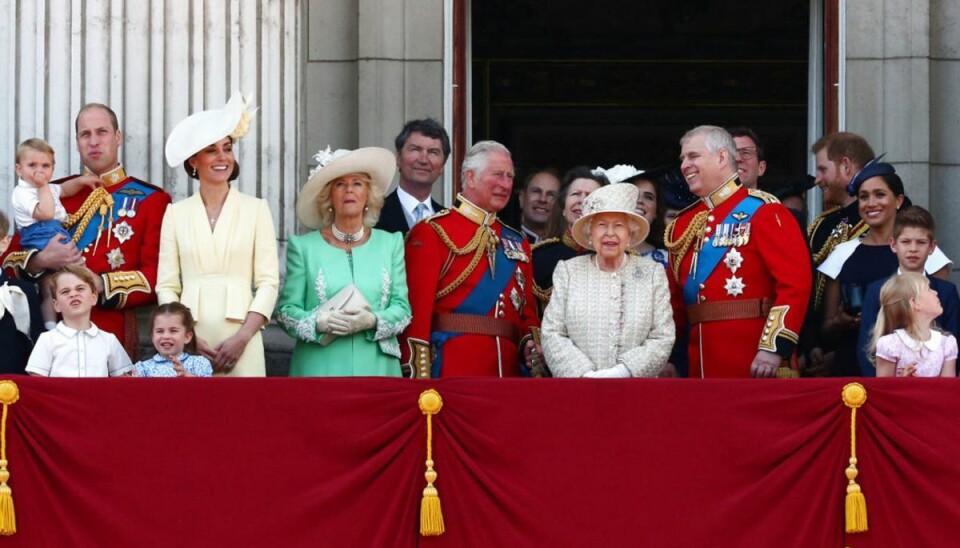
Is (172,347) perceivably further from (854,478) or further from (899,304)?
(899,304)

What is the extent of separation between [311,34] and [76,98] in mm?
1189

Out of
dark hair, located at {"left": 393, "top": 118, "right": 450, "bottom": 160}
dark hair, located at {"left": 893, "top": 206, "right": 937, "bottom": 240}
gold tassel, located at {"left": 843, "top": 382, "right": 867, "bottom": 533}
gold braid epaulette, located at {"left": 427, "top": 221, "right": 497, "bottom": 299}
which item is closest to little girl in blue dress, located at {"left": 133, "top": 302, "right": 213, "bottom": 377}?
gold braid epaulette, located at {"left": 427, "top": 221, "right": 497, "bottom": 299}

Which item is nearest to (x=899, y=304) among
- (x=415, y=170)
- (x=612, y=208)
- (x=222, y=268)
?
(x=612, y=208)

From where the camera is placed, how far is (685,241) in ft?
30.1

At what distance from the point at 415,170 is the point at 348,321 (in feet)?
4.41

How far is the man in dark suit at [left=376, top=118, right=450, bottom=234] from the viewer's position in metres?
9.87

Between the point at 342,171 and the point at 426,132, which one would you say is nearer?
the point at 342,171

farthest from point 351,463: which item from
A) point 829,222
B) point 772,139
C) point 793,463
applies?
point 772,139

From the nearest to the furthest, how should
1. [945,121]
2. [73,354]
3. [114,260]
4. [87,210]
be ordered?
[73,354]
[114,260]
[87,210]
[945,121]

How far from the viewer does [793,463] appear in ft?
26.0

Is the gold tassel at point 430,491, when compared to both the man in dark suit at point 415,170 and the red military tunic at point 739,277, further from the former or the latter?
the man in dark suit at point 415,170

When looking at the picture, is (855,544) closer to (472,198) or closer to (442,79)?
(472,198)

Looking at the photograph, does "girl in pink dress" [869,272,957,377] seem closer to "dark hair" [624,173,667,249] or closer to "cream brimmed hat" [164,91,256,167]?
"dark hair" [624,173,667,249]

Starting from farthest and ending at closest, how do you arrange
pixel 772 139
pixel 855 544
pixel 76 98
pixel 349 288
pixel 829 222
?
pixel 772 139
pixel 76 98
pixel 829 222
pixel 349 288
pixel 855 544
